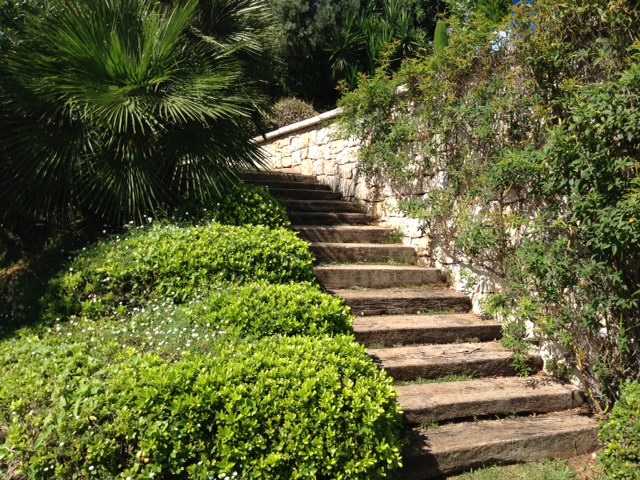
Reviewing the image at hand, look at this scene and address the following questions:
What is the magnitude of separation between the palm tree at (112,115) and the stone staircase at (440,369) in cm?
168

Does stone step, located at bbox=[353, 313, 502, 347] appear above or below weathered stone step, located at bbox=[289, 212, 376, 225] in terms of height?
below

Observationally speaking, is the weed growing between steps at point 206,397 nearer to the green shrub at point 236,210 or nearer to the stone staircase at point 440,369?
the stone staircase at point 440,369

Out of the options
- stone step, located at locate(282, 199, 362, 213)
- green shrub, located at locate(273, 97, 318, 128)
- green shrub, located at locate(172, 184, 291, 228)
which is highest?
green shrub, located at locate(273, 97, 318, 128)

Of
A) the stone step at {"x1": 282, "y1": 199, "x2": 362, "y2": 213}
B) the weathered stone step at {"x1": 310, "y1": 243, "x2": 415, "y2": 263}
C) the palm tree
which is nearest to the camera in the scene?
the palm tree

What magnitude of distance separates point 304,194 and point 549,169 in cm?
402

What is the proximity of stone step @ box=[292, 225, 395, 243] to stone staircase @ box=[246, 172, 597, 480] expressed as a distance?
13 mm

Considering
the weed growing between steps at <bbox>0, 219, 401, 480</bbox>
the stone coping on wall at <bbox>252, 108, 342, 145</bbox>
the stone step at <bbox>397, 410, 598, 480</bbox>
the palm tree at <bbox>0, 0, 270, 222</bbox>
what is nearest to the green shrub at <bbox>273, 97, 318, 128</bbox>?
the stone coping on wall at <bbox>252, 108, 342, 145</bbox>

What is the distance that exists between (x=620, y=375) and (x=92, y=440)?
3.64 meters

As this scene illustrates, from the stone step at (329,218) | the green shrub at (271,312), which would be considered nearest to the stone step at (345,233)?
the stone step at (329,218)

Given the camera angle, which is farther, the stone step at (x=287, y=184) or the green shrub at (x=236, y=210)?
the stone step at (x=287, y=184)

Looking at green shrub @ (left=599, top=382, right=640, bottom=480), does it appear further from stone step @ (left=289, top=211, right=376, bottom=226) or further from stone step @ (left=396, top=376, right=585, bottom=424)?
stone step @ (left=289, top=211, right=376, bottom=226)

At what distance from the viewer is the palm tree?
4.86 meters

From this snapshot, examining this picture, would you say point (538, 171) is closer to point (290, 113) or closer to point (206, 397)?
point (206, 397)

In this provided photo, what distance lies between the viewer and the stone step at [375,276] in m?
5.50
